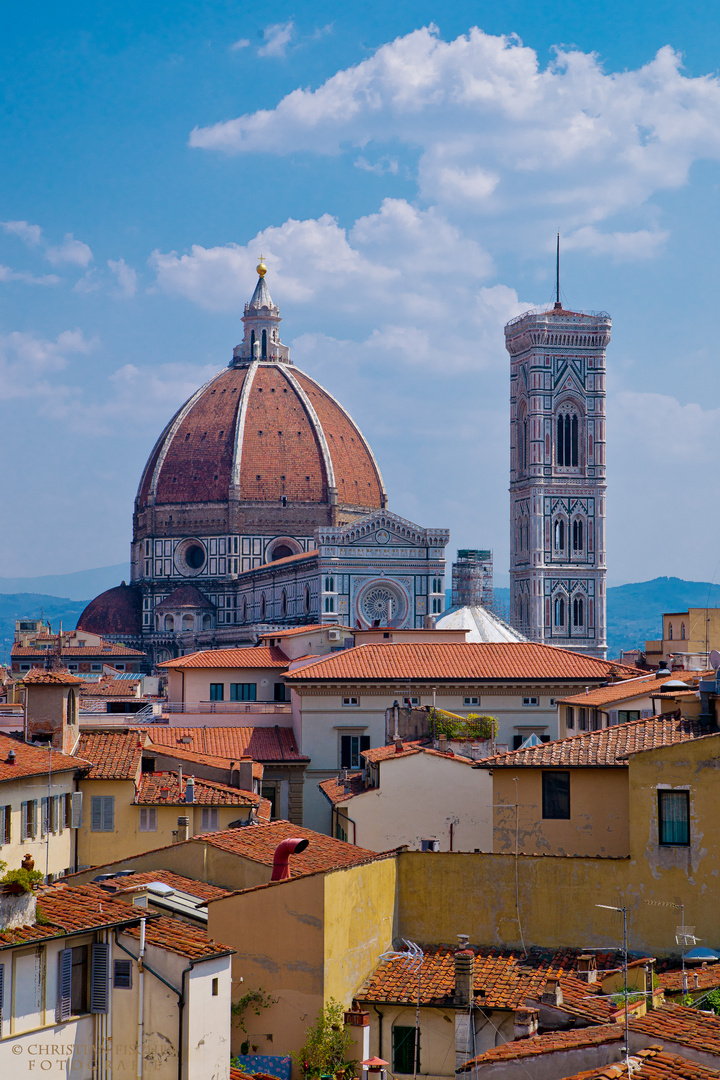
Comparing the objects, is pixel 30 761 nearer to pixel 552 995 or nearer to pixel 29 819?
pixel 29 819

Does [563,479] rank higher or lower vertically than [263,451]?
lower

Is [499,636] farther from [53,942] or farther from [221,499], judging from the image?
[53,942]

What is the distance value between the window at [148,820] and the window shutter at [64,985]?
41.0ft

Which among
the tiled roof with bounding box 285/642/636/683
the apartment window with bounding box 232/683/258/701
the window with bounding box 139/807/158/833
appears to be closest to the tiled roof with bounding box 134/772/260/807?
the window with bounding box 139/807/158/833

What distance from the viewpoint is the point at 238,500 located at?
111688 millimetres

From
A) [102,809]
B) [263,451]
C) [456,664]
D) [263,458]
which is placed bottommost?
[102,809]

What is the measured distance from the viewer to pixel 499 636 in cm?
7300

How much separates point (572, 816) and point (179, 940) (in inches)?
261

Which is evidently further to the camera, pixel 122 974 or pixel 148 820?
pixel 148 820

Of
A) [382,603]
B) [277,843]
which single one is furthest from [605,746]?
[382,603]

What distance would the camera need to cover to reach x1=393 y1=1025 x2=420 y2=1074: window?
49.5ft

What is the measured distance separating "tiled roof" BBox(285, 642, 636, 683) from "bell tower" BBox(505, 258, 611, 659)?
6416 centimetres

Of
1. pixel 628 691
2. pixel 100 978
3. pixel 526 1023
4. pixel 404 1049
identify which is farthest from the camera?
pixel 628 691

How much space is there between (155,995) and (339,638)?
35.7 meters
